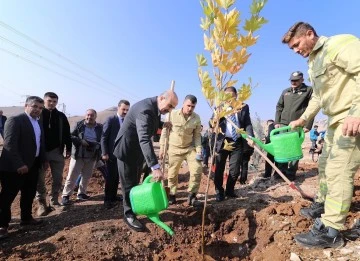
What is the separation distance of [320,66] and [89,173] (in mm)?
4420

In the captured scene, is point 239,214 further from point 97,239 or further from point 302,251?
point 97,239

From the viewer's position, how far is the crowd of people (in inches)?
97.3

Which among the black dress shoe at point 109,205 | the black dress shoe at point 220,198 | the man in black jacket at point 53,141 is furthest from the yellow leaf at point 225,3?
the black dress shoe at point 109,205

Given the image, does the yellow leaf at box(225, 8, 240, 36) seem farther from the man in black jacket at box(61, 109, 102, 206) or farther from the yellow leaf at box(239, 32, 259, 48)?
the man in black jacket at box(61, 109, 102, 206)

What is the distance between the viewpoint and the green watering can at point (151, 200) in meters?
2.73

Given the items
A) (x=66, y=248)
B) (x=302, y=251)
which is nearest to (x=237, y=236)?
(x=302, y=251)

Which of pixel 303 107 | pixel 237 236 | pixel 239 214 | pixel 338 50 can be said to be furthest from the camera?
pixel 303 107

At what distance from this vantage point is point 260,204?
4164mm

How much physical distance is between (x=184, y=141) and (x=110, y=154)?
127 centimetres

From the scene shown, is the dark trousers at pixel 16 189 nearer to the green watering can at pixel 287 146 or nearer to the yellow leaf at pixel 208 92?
the yellow leaf at pixel 208 92

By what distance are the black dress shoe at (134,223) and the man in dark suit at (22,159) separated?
1449 mm

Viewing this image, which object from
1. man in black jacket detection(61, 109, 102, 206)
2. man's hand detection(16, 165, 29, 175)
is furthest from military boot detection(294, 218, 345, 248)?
man in black jacket detection(61, 109, 102, 206)

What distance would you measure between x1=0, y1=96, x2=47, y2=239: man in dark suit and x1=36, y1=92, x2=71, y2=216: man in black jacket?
0.37m

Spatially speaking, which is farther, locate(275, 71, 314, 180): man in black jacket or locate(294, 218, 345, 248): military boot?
locate(275, 71, 314, 180): man in black jacket
